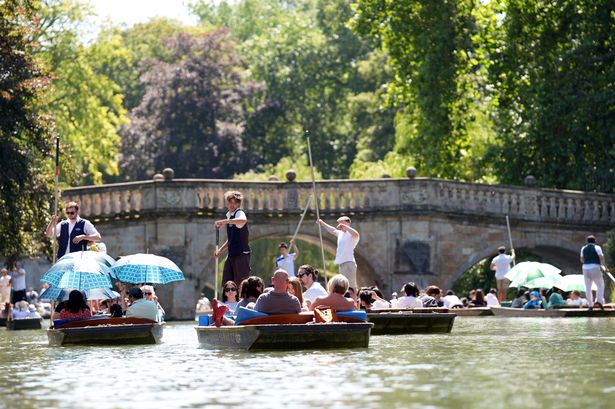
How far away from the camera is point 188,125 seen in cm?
5603

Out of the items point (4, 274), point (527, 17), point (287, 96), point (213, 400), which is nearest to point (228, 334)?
point (213, 400)

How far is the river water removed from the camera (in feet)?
35.1

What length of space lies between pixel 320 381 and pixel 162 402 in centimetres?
172

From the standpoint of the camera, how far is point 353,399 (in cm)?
1069

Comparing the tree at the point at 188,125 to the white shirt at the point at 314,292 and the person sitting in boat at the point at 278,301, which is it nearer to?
the white shirt at the point at 314,292

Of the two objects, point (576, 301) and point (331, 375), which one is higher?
point (576, 301)

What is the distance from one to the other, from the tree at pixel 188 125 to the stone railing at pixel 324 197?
21590 mm

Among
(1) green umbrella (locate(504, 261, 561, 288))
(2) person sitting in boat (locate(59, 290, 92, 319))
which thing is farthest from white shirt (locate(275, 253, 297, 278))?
(1) green umbrella (locate(504, 261, 561, 288))

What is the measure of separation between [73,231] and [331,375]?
7633 mm

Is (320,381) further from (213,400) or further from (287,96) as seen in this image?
(287,96)

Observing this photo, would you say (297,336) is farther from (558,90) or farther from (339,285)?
(558,90)

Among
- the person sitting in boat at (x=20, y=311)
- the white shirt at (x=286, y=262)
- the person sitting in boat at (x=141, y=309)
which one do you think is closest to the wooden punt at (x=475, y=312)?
the white shirt at (x=286, y=262)

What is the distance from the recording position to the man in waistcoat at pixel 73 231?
1925 cm

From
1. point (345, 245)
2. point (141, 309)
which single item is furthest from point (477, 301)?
point (141, 309)
